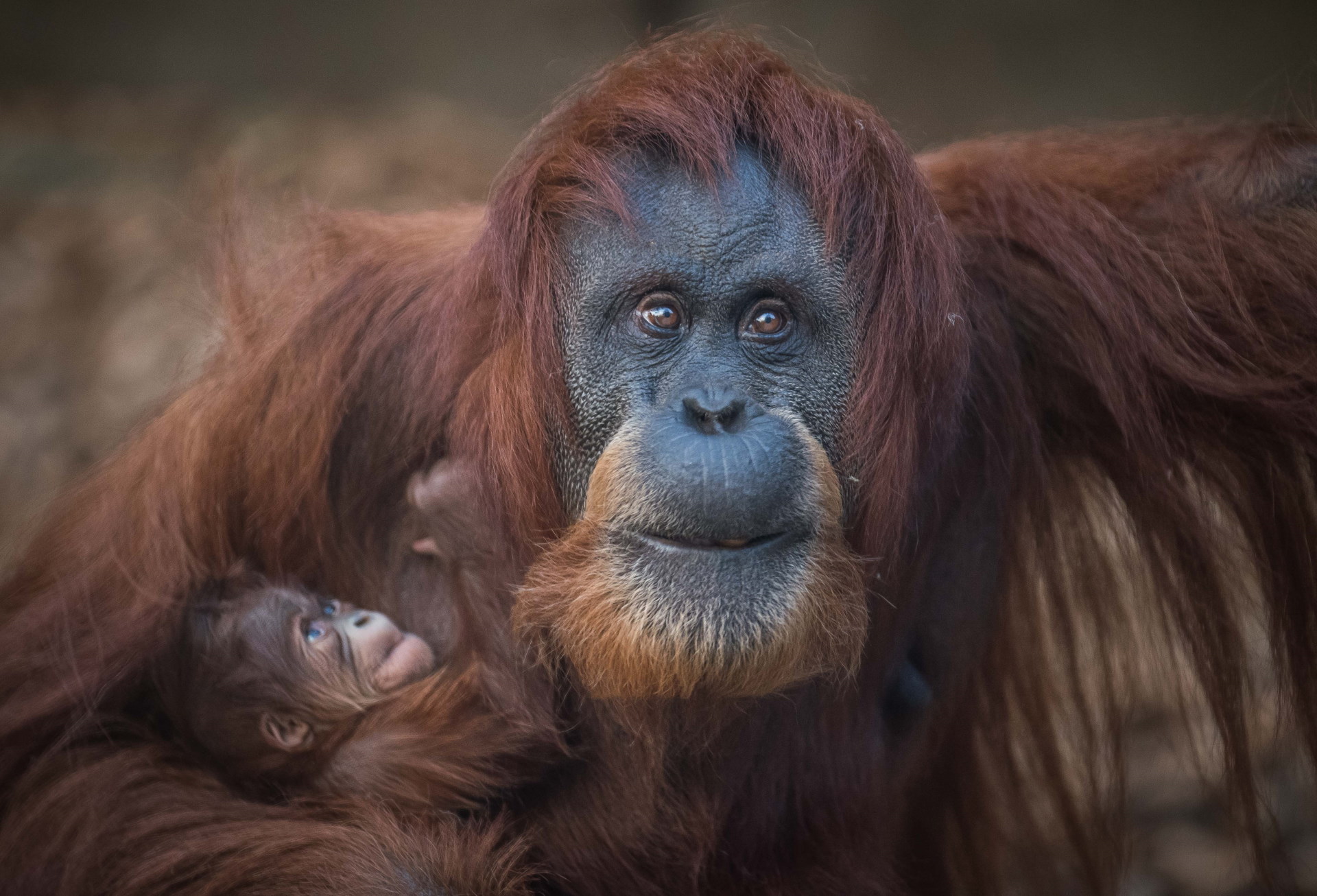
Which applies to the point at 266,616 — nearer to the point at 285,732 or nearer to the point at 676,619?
the point at 285,732

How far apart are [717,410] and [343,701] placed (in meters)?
1.05

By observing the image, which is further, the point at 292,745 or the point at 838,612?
the point at 292,745

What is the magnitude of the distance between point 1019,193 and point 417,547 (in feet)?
4.76

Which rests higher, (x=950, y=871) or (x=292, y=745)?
(x=292, y=745)

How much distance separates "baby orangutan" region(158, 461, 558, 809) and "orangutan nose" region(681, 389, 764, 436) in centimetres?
60

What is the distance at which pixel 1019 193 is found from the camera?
96.1 inches

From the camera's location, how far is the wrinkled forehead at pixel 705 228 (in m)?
1.94

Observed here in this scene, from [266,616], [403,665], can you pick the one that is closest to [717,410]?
[403,665]

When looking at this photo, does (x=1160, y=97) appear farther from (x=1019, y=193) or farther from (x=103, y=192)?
(x=103, y=192)

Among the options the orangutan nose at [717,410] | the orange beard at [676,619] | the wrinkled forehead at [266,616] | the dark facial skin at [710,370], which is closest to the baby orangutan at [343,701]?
the wrinkled forehead at [266,616]

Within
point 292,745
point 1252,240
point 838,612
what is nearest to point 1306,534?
point 1252,240

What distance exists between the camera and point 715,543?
187 cm

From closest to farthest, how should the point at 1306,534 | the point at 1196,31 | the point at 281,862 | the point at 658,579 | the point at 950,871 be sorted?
the point at 658,579
the point at 281,862
the point at 1306,534
the point at 950,871
the point at 1196,31

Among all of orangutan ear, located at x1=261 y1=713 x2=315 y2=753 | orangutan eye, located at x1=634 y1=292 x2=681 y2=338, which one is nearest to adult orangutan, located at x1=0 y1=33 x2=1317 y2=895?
orangutan eye, located at x1=634 y1=292 x2=681 y2=338
